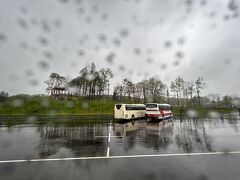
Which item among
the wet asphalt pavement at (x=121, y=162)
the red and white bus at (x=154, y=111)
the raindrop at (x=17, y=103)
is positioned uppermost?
the raindrop at (x=17, y=103)

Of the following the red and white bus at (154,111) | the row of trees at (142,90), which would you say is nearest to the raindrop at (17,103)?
the row of trees at (142,90)

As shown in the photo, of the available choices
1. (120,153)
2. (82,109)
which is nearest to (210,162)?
(120,153)

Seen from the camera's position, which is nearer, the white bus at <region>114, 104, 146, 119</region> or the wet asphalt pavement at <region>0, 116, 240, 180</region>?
the wet asphalt pavement at <region>0, 116, 240, 180</region>

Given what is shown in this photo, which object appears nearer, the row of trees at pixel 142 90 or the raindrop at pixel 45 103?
the raindrop at pixel 45 103

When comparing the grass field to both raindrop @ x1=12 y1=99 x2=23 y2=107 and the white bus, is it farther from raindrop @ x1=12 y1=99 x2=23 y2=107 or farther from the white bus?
the white bus

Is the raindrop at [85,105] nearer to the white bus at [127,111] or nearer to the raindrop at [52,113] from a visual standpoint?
the raindrop at [52,113]

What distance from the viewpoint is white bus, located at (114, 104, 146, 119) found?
31302 mm

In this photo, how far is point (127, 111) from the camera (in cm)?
3200

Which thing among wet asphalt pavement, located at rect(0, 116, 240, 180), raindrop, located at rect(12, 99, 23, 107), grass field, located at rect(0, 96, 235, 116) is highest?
raindrop, located at rect(12, 99, 23, 107)

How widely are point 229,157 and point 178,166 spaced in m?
3.25

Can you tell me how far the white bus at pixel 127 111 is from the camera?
3130 centimetres

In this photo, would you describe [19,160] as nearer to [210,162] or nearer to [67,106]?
[210,162]

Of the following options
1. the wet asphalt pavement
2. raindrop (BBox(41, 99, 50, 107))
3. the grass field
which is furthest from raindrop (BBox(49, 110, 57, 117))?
the wet asphalt pavement

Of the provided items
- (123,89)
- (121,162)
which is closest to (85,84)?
(123,89)
